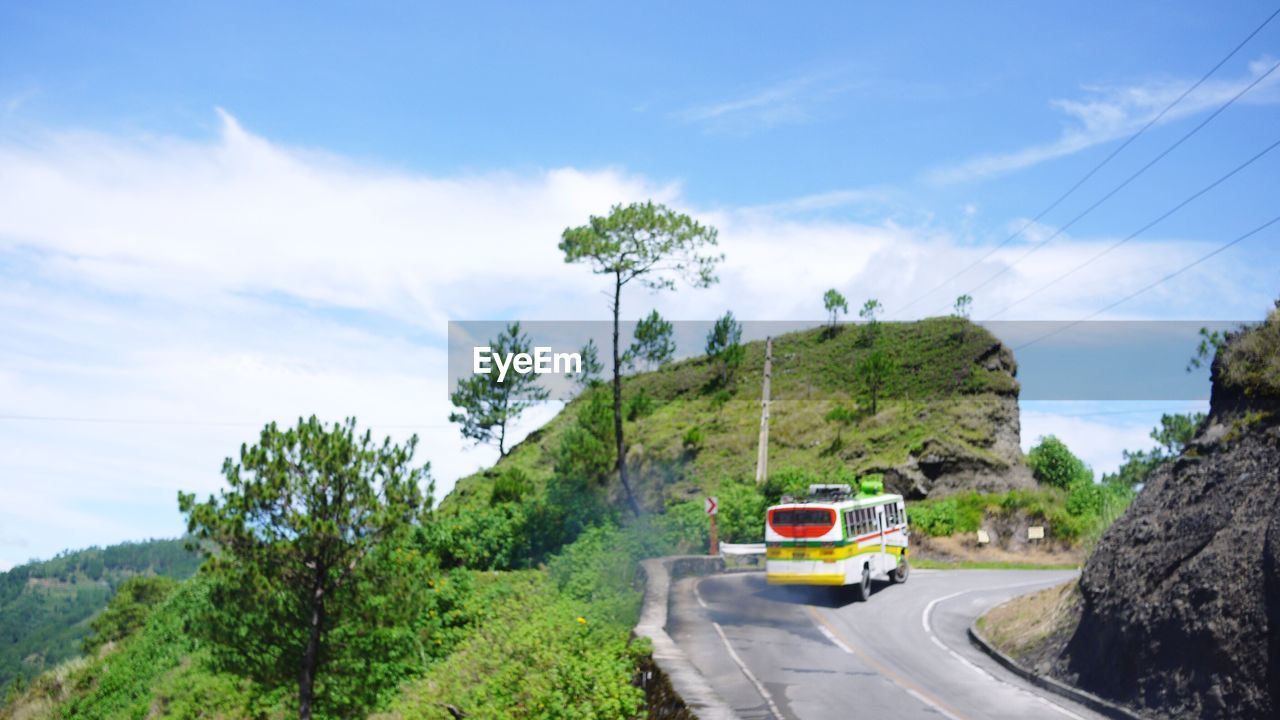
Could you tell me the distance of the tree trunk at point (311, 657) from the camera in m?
26.1

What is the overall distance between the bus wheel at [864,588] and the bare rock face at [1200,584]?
7772 millimetres

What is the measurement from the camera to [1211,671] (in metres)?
13.6

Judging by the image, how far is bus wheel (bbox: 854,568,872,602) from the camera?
83.7 ft

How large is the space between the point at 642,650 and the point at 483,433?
6740 cm

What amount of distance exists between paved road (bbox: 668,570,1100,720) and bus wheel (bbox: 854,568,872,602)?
0.80 feet

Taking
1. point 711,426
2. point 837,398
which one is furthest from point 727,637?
point 837,398

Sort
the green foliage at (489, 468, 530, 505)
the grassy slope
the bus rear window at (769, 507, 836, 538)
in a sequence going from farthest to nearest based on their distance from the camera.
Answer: the grassy slope
the green foliage at (489, 468, 530, 505)
the bus rear window at (769, 507, 836, 538)

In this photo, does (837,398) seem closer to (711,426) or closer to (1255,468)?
(711,426)

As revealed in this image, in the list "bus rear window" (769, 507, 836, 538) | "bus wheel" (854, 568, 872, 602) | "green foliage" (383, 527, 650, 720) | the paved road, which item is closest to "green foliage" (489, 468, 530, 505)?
"green foliage" (383, 527, 650, 720)

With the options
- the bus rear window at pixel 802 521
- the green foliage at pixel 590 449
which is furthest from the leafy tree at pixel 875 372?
the bus rear window at pixel 802 521

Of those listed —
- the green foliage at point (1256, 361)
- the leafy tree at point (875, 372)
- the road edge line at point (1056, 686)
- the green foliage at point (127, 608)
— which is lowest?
the green foliage at point (127, 608)

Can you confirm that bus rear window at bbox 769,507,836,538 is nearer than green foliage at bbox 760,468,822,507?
Yes

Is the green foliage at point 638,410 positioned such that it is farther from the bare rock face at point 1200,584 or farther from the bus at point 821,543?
the bare rock face at point 1200,584

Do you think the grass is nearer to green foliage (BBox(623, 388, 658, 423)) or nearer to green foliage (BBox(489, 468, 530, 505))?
green foliage (BBox(489, 468, 530, 505))
